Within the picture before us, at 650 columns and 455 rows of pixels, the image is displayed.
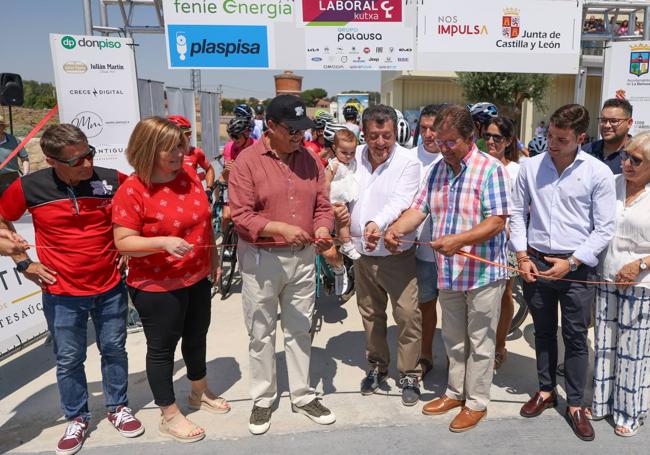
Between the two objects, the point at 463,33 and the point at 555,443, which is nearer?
the point at 555,443

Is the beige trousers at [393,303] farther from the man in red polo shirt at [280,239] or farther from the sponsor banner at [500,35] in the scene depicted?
the sponsor banner at [500,35]

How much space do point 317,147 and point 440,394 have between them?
13.2ft

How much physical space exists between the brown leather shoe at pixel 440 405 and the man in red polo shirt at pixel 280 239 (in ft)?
2.09

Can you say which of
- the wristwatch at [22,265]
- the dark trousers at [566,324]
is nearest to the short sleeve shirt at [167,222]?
the wristwatch at [22,265]

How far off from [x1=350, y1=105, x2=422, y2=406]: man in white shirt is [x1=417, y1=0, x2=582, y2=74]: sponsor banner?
3701 mm

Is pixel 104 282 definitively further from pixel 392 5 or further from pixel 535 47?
pixel 535 47

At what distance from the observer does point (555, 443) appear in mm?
2967

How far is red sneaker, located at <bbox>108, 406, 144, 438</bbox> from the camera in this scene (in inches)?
122

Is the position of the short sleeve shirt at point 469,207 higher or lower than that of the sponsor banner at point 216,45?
lower

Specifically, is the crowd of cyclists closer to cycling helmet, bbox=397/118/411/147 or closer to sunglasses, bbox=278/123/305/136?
sunglasses, bbox=278/123/305/136

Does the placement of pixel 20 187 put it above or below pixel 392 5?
below

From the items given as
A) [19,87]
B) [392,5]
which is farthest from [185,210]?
[392,5]

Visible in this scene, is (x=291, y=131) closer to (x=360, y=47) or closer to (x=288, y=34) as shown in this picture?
(x=288, y=34)

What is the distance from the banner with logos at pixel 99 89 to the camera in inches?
197
